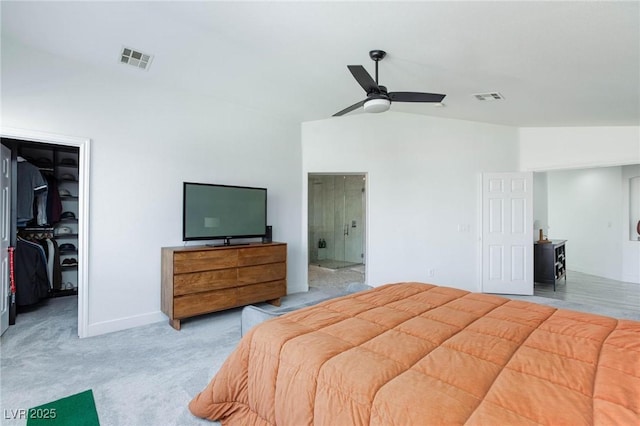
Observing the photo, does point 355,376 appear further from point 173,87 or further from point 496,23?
point 173,87

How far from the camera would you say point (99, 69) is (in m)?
3.35

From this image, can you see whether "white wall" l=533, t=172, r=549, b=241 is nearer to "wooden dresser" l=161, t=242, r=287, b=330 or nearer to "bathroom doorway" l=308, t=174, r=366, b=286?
"bathroom doorway" l=308, t=174, r=366, b=286

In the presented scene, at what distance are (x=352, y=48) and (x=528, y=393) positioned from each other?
111 inches

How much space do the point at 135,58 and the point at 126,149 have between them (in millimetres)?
955

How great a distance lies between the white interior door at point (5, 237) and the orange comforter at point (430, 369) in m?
2.82

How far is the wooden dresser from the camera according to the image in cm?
340

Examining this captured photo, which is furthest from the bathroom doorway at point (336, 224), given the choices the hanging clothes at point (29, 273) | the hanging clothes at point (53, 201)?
the hanging clothes at point (29, 273)

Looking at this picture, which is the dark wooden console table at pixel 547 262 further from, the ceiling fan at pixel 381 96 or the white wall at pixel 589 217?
the ceiling fan at pixel 381 96

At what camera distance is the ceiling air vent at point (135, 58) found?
3.07 m

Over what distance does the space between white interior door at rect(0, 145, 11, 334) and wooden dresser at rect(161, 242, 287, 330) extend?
148 centimetres

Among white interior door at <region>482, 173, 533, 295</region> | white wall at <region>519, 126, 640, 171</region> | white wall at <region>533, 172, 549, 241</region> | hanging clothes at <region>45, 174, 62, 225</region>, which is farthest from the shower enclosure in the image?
hanging clothes at <region>45, 174, 62, 225</region>

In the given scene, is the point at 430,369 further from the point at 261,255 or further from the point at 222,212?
the point at 222,212

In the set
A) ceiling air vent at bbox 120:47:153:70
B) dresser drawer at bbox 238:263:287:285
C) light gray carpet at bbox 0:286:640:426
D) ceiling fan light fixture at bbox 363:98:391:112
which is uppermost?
ceiling air vent at bbox 120:47:153:70

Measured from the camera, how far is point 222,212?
398cm
